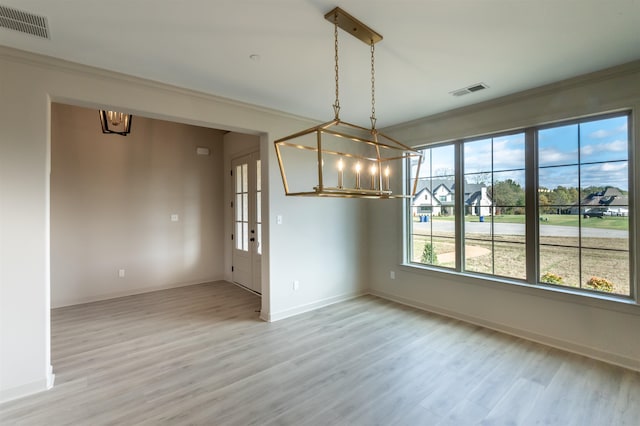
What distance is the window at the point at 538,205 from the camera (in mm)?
2840

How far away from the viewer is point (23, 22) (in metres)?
1.99

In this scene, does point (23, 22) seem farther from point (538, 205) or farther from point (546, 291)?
point (546, 291)

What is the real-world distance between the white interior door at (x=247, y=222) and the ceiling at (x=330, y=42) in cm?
203

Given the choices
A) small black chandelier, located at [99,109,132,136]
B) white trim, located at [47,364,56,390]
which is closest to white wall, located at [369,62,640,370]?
small black chandelier, located at [99,109,132,136]

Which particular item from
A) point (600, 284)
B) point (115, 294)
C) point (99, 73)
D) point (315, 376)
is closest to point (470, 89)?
point (600, 284)

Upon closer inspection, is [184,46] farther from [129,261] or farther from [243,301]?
[129,261]

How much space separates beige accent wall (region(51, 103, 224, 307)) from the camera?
4.46 metres

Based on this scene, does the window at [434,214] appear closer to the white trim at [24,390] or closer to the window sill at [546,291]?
the window sill at [546,291]

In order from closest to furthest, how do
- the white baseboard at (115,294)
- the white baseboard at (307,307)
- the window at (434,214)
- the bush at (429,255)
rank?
1. the white baseboard at (307,307)
2. the window at (434,214)
3. the bush at (429,255)
4. the white baseboard at (115,294)

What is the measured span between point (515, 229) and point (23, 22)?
480 centimetres

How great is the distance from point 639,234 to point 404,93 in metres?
2.55

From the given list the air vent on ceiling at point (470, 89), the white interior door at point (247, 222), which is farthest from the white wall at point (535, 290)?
the white interior door at point (247, 222)

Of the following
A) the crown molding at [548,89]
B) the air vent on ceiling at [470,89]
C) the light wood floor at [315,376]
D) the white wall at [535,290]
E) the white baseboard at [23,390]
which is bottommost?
the light wood floor at [315,376]

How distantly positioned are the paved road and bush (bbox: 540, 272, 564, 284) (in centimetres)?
44
